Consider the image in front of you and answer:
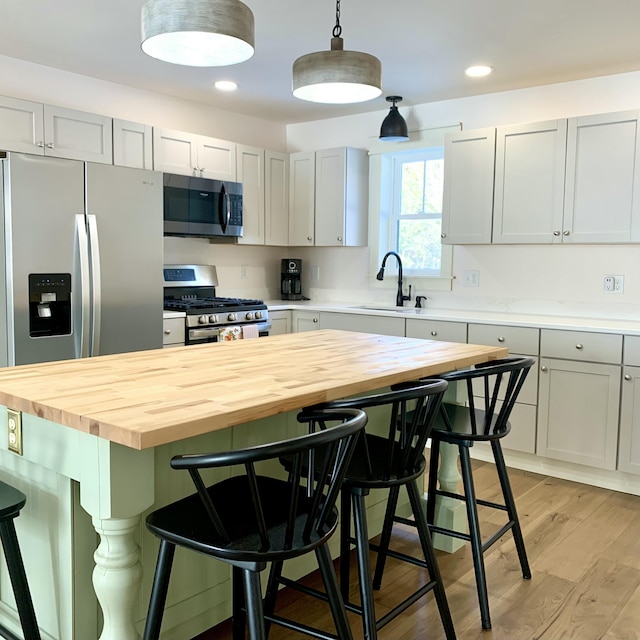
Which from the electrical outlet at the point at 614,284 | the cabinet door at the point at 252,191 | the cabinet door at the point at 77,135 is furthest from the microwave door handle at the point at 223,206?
the electrical outlet at the point at 614,284

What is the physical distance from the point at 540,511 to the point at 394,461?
1.67 meters

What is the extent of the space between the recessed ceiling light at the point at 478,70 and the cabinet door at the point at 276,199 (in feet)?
5.78

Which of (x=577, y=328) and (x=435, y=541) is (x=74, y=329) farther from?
(x=577, y=328)

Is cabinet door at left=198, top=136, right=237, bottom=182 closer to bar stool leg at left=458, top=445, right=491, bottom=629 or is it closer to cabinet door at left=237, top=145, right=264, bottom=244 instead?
cabinet door at left=237, top=145, right=264, bottom=244

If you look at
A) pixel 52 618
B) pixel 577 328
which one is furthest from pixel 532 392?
pixel 52 618

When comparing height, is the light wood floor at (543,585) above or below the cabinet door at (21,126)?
below

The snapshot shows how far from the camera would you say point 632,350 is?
3.36m

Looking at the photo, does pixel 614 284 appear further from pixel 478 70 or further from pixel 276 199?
pixel 276 199

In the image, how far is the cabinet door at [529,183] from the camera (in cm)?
384

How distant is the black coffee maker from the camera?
5504 mm

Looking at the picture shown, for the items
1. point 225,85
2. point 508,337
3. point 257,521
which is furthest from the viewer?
point 225,85

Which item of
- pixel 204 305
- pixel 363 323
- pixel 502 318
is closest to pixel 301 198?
pixel 363 323

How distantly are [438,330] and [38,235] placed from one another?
2450mm

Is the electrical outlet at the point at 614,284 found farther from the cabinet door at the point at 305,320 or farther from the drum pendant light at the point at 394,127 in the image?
the cabinet door at the point at 305,320
